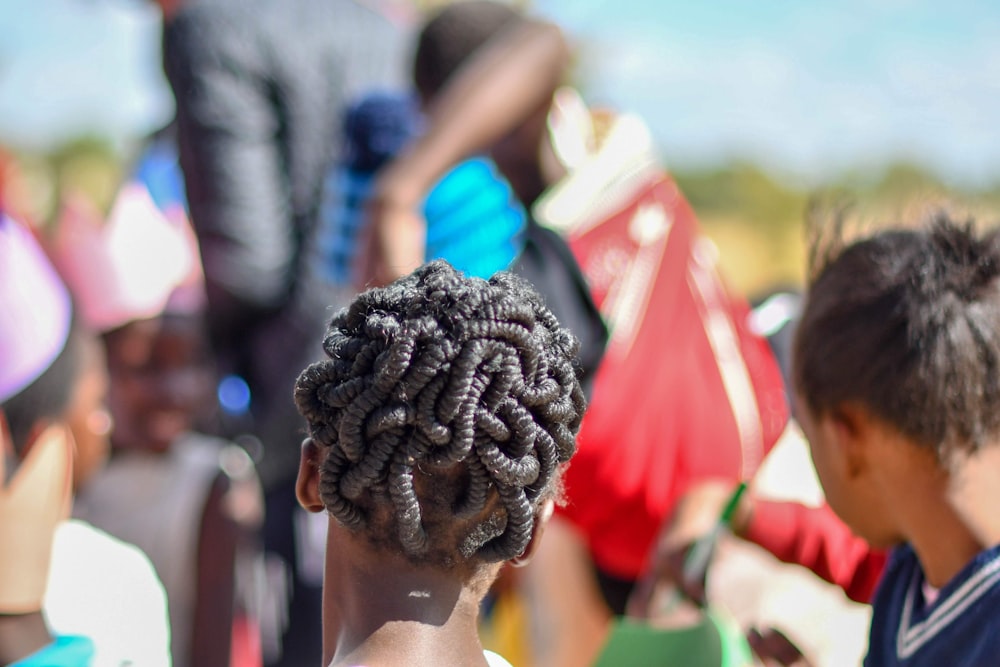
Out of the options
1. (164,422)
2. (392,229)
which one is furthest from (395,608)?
(164,422)

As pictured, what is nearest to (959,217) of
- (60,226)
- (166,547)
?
(166,547)

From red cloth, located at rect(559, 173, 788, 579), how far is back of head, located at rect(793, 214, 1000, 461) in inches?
20.8

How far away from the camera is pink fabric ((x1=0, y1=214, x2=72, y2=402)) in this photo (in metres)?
2.06

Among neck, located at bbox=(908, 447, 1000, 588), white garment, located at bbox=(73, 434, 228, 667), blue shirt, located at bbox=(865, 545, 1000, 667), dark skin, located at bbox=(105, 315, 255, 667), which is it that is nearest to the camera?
blue shirt, located at bbox=(865, 545, 1000, 667)

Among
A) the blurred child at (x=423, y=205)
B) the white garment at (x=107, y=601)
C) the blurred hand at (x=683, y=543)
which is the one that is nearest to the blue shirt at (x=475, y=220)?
the blurred child at (x=423, y=205)

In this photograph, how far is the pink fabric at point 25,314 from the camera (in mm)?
2062

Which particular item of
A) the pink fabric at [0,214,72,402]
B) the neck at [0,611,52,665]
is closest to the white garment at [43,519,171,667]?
the neck at [0,611,52,665]

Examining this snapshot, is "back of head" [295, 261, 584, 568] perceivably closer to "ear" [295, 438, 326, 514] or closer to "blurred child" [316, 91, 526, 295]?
"ear" [295, 438, 326, 514]

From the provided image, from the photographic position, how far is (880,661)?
5.71ft

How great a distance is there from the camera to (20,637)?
1.77 meters

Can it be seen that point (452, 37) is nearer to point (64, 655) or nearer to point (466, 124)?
point (466, 124)

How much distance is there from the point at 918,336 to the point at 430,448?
2.76 ft

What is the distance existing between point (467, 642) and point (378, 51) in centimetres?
231

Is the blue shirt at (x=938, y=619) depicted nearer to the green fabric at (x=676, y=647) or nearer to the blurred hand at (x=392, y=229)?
the green fabric at (x=676, y=647)
